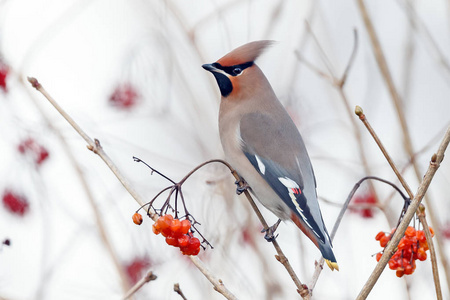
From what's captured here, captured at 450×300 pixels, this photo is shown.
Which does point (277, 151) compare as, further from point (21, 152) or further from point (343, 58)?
point (343, 58)

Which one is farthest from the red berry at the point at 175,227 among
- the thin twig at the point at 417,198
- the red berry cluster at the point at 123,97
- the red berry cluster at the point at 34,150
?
the red berry cluster at the point at 123,97

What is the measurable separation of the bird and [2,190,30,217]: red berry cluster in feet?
A: 3.42

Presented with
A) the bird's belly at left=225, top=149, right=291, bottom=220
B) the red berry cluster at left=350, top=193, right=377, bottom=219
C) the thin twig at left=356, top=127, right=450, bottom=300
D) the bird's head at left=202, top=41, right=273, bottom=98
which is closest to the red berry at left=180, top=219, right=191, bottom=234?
the thin twig at left=356, top=127, right=450, bottom=300

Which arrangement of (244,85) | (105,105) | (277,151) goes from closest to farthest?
(277,151) < (244,85) < (105,105)

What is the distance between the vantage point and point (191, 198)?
3570mm

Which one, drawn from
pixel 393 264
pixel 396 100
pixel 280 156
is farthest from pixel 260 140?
pixel 393 264

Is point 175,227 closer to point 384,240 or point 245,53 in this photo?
point 384,240

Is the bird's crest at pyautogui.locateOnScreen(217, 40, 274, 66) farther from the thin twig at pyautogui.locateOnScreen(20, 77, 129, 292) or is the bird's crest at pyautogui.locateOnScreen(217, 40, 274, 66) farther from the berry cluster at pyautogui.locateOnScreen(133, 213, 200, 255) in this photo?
the berry cluster at pyautogui.locateOnScreen(133, 213, 200, 255)

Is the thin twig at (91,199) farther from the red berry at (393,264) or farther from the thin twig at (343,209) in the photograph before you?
the red berry at (393,264)

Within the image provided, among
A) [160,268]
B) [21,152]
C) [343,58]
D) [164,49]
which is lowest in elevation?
[160,268]

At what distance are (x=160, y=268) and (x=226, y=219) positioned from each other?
0.40 metres

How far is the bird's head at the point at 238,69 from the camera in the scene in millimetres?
2901

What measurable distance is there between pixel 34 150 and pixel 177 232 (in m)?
1.51

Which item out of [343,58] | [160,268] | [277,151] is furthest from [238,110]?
[343,58]
